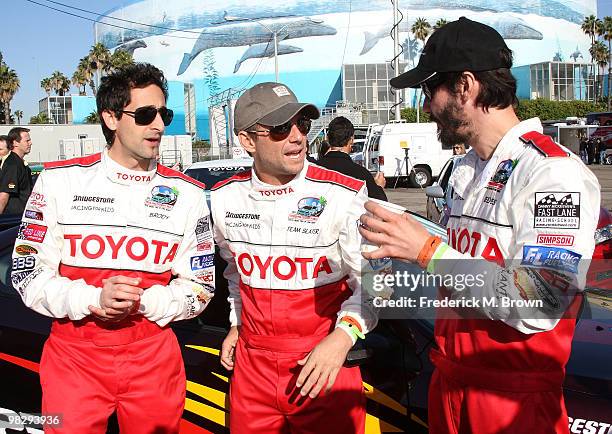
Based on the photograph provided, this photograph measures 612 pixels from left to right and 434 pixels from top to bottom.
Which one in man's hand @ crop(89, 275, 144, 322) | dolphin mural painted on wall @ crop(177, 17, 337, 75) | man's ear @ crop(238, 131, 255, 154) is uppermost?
dolphin mural painted on wall @ crop(177, 17, 337, 75)

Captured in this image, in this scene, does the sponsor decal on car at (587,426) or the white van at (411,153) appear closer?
the sponsor decal on car at (587,426)

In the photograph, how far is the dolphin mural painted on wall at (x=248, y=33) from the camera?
75125 mm

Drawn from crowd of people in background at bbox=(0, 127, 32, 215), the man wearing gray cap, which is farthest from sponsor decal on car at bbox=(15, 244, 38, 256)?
crowd of people in background at bbox=(0, 127, 32, 215)

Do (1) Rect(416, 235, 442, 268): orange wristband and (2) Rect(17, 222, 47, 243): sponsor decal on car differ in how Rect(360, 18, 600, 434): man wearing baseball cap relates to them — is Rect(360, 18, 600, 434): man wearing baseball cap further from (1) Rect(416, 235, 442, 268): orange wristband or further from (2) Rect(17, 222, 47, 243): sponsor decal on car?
(2) Rect(17, 222, 47, 243): sponsor decal on car

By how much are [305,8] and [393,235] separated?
7947 cm

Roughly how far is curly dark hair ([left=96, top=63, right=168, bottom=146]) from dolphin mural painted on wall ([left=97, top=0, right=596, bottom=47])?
74733 mm

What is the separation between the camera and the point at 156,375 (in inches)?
98.1

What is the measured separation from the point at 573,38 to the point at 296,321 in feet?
277

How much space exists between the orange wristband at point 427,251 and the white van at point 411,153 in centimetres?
1988

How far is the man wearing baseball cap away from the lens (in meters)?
1.66

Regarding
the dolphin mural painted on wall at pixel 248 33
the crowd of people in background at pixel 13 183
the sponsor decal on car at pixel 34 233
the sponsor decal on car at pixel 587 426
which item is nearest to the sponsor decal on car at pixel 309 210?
the sponsor decal on car at pixel 34 233

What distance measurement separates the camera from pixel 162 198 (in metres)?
2.59

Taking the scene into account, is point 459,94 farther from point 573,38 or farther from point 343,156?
point 573,38

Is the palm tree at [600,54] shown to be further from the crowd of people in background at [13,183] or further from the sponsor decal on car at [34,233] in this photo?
the sponsor decal on car at [34,233]
